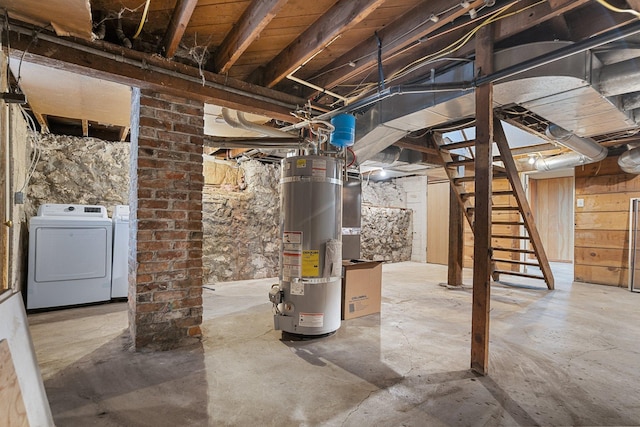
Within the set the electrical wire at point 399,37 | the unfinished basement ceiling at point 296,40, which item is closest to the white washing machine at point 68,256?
the unfinished basement ceiling at point 296,40

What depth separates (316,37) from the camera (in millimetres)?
1950

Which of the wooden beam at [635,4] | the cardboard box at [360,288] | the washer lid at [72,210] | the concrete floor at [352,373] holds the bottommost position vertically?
the concrete floor at [352,373]

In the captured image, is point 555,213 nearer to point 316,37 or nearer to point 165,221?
point 316,37

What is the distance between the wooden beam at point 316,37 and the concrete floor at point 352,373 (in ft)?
6.68

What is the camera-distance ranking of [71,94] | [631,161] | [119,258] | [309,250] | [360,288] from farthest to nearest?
1. [631,161]
2. [119,258]
3. [360,288]
4. [71,94]
5. [309,250]

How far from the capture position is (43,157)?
11.6 ft

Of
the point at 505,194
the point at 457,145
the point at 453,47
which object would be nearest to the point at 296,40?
the point at 453,47

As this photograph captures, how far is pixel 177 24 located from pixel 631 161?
558 cm

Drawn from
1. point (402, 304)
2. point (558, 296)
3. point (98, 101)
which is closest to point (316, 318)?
point (402, 304)

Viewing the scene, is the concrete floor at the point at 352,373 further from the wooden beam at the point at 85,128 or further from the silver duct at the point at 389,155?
the silver duct at the point at 389,155

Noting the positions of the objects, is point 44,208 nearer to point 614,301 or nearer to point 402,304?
point 402,304

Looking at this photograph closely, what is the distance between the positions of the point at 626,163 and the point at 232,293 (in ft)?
18.6

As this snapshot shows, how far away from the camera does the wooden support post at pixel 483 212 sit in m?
1.96

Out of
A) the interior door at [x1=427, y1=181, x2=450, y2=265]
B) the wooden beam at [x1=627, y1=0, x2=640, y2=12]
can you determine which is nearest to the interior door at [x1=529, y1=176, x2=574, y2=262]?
the interior door at [x1=427, y1=181, x2=450, y2=265]
